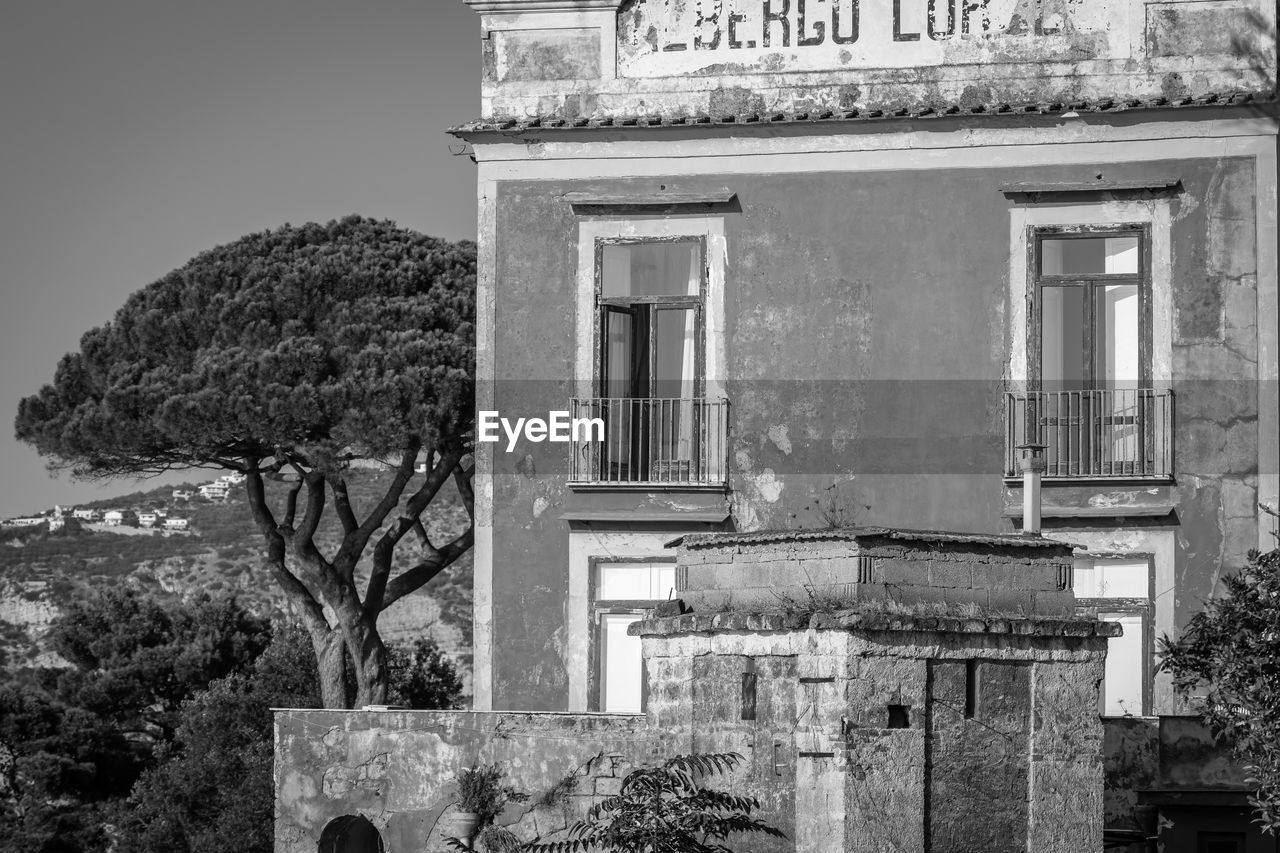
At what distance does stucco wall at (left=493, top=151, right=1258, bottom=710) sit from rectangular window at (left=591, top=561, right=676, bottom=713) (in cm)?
40

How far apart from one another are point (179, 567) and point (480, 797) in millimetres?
39087

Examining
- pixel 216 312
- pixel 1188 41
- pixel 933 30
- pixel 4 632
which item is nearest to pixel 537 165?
pixel 933 30

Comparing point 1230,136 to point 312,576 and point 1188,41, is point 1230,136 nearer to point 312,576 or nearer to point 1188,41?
point 1188,41

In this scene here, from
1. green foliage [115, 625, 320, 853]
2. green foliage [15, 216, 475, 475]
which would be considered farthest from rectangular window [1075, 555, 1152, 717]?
green foliage [115, 625, 320, 853]

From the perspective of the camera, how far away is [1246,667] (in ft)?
50.9

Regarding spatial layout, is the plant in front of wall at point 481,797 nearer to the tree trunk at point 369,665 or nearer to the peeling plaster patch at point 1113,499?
the peeling plaster patch at point 1113,499

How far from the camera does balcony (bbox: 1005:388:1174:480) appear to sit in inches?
757

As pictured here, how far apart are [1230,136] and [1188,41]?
106 centimetres

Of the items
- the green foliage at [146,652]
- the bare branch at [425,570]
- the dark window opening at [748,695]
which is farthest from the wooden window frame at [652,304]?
the green foliage at [146,652]

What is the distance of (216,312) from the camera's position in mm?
27469

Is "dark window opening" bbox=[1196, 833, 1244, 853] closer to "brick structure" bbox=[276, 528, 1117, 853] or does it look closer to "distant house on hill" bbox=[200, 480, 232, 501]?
"brick structure" bbox=[276, 528, 1117, 853]

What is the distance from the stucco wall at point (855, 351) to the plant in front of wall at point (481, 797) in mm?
3500

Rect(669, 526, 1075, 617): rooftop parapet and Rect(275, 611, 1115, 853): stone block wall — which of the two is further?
Rect(669, 526, 1075, 617): rooftop parapet

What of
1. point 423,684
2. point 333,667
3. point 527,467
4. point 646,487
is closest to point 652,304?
point 646,487
